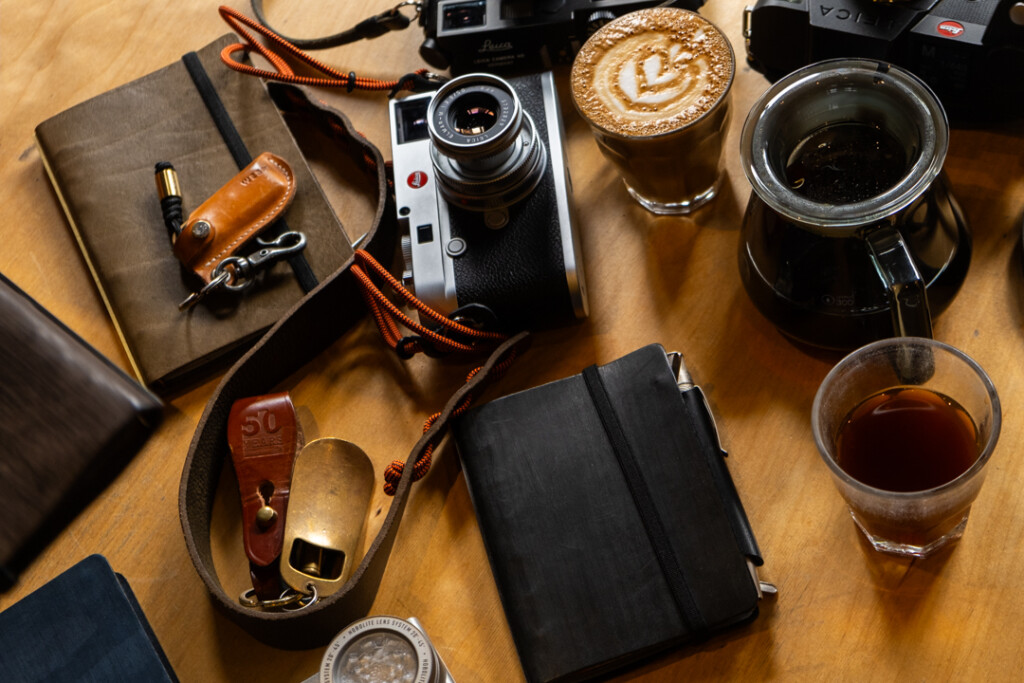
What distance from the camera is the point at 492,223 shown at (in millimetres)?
825

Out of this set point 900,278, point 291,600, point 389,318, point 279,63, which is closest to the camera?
point 900,278

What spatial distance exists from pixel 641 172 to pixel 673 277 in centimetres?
10

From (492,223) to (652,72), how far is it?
0.18 m

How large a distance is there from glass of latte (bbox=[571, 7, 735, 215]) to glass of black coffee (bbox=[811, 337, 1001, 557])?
24cm

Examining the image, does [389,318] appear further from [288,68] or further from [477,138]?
[288,68]

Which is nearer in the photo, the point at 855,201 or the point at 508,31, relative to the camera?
the point at 855,201

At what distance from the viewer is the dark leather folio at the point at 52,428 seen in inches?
31.6

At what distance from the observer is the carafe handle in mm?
637

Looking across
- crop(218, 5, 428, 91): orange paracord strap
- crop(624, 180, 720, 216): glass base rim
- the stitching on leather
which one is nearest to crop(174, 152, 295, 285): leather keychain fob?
the stitching on leather

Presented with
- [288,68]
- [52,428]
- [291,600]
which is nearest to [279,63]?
[288,68]

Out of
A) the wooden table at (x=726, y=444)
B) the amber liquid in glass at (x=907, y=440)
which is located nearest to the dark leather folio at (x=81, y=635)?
the wooden table at (x=726, y=444)

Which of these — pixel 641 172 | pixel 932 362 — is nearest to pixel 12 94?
pixel 641 172

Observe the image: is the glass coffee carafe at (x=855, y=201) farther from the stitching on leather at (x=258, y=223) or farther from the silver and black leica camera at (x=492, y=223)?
the stitching on leather at (x=258, y=223)

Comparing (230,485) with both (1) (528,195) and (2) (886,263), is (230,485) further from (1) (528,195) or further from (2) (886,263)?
(2) (886,263)
